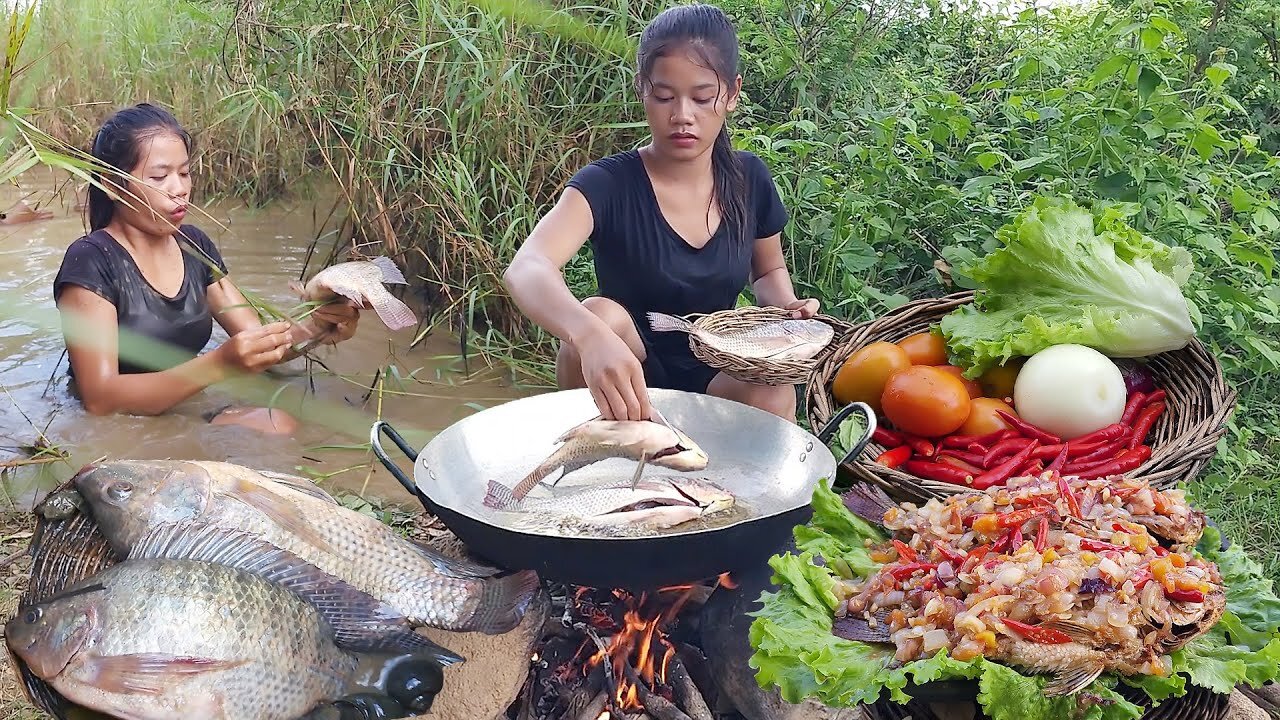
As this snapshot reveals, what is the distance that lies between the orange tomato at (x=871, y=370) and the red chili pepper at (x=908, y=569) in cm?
100

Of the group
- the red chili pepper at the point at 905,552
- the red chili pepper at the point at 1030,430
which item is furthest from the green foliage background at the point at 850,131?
the red chili pepper at the point at 905,552

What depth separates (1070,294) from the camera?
3.13 m

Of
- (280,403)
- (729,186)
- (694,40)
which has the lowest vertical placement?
(280,403)

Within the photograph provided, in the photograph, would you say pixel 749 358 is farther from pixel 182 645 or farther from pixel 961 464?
pixel 182 645

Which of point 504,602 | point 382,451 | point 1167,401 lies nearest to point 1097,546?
point 1167,401

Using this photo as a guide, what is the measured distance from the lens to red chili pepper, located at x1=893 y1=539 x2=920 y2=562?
7.21ft

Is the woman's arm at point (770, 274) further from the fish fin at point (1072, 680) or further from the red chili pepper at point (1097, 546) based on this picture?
the fish fin at point (1072, 680)

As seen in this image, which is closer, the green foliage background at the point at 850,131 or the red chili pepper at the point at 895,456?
the red chili pepper at the point at 895,456

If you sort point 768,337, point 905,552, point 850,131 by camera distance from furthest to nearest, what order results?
point 850,131
point 768,337
point 905,552

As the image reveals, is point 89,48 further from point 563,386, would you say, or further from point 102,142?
point 563,386

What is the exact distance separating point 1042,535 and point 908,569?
0.89 feet

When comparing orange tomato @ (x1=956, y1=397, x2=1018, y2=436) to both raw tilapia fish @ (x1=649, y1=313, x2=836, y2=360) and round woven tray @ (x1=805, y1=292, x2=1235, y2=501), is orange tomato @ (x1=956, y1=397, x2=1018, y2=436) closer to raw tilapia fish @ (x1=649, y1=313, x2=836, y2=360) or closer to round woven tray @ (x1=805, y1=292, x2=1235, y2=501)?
round woven tray @ (x1=805, y1=292, x2=1235, y2=501)

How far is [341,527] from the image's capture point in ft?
8.55

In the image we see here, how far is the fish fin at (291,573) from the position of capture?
2354 mm
